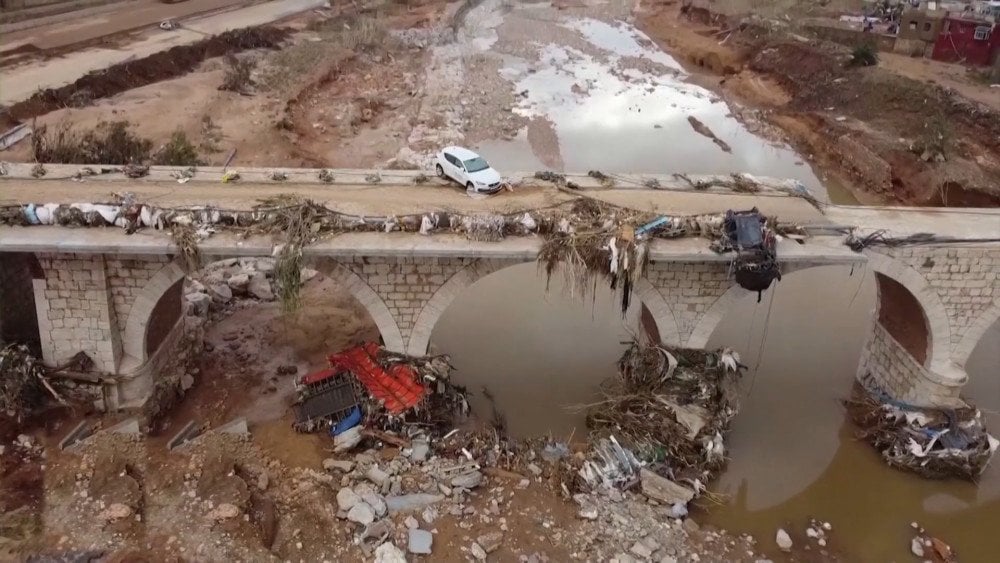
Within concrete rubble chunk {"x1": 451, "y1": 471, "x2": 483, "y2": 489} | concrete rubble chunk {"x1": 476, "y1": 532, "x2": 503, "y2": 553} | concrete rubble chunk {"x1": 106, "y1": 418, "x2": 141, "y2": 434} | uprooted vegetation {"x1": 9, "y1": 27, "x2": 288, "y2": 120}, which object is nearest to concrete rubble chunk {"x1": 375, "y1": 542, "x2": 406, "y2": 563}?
concrete rubble chunk {"x1": 476, "y1": 532, "x2": 503, "y2": 553}

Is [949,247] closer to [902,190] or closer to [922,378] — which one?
[922,378]

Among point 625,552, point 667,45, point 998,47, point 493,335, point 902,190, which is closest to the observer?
point 625,552

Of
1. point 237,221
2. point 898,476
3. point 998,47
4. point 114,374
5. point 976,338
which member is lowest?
point 898,476

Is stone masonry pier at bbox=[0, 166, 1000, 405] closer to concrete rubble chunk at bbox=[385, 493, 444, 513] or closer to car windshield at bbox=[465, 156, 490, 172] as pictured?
car windshield at bbox=[465, 156, 490, 172]

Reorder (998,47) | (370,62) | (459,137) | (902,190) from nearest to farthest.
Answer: (902,190)
(459,137)
(998,47)
(370,62)

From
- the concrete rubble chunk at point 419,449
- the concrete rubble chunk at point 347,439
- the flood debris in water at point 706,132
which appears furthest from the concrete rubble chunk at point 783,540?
the flood debris in water at point 706,132

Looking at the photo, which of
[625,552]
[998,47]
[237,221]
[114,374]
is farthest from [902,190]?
[114,374]
